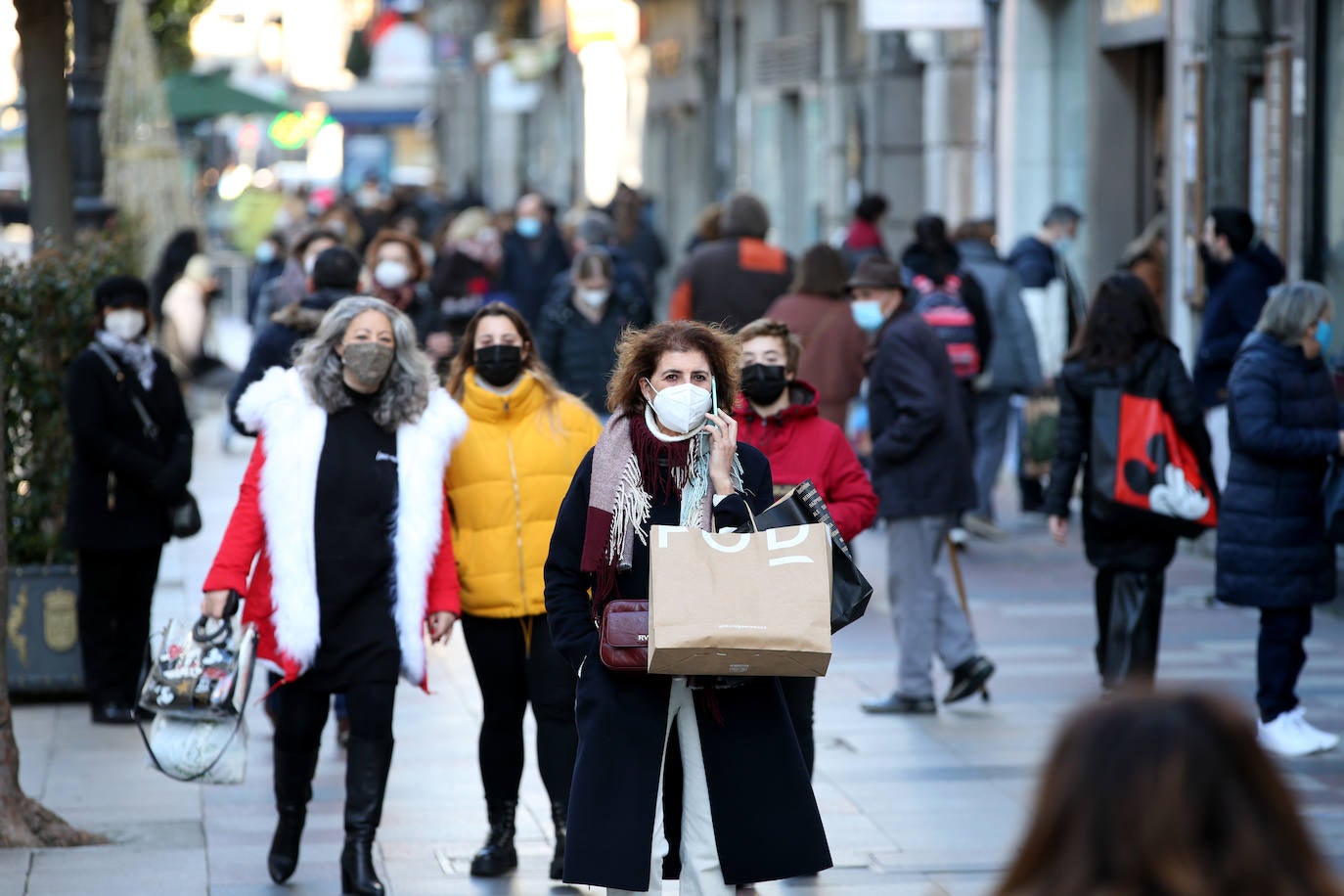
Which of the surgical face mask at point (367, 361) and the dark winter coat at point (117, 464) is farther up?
the surgical face mask at point (367, 361)

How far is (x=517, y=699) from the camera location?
625cm

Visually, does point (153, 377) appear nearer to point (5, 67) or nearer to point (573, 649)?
point (573, 649)

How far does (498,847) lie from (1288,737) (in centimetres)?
307

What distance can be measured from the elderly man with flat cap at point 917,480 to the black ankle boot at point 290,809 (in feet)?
10.1

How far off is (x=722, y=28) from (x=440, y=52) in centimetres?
3622

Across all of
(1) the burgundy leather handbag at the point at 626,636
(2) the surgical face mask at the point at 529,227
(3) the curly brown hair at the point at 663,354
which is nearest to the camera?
(1) the burgundy leather handbag at the point at 626,636

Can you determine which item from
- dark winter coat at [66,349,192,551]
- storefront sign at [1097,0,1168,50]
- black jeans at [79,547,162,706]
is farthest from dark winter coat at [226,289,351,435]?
storefront sign at [1097,0,1168,50]

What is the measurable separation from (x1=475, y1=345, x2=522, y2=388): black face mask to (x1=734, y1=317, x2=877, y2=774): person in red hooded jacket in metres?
0.74

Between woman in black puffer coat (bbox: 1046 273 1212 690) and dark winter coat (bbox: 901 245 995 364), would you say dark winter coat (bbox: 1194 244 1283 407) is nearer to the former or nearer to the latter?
dark winter coat (bbox: 901 245 995 364)

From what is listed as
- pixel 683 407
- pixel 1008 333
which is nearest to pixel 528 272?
pixel 1008 333

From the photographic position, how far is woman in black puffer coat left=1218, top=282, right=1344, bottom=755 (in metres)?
7.48

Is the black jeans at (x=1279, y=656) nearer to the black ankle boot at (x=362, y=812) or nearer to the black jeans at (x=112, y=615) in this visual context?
the black ankle boot at (x=362, y=812)

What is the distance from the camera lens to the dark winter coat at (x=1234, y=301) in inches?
428

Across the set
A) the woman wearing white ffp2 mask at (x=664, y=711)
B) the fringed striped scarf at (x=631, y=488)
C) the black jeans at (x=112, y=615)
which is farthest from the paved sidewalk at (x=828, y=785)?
the fringed striped scarf at (x=631, y=488)
